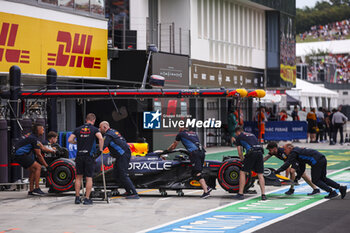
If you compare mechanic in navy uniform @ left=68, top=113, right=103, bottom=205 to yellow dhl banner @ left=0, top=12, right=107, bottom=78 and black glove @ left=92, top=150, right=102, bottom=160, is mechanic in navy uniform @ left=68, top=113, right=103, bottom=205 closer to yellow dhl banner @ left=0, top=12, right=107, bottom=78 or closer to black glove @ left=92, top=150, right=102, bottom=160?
black glove @ left=92, top=150, right=102, bottom=160

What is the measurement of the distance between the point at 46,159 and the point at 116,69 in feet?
37.3

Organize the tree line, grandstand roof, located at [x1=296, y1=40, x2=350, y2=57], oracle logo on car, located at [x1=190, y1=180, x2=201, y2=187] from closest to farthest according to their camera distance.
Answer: oracle logo on car, located at [x1=190, y1=180, x2=201, y2=187] < grandstand roof, located at [x1=296, y1=40, x2=350, y2=57] < the tree line

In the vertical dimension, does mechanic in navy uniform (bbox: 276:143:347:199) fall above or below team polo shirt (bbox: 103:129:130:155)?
below

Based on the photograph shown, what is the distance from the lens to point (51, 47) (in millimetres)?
24812

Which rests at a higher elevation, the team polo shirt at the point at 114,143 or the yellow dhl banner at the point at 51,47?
the yellow dhl banner at the point at 51,47

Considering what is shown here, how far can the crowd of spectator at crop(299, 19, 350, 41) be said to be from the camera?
161750mm

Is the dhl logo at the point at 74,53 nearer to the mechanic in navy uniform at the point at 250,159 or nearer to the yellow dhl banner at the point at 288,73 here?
the mechanic in navy uniform at the point at 250,159

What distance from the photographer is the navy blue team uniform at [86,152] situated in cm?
1505

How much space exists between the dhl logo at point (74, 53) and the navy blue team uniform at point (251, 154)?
11.0 meters

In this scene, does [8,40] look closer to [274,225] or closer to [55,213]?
[55,213]

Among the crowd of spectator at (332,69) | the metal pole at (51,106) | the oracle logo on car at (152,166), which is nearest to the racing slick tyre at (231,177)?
the oracle logo on car at (152,166)

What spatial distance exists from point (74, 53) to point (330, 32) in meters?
157

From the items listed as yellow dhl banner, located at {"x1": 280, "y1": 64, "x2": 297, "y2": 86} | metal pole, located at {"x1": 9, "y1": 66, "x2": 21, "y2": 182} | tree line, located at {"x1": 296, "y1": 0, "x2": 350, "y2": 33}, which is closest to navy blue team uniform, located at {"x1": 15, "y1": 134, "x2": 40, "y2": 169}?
metal pole, located at {"x1": 9, "y1": 66, "x2": 21, "y2": 182}

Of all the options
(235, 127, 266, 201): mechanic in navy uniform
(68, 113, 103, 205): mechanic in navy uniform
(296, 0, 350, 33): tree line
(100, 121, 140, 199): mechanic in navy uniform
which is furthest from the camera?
(296, 0, 350, 33): tree line
